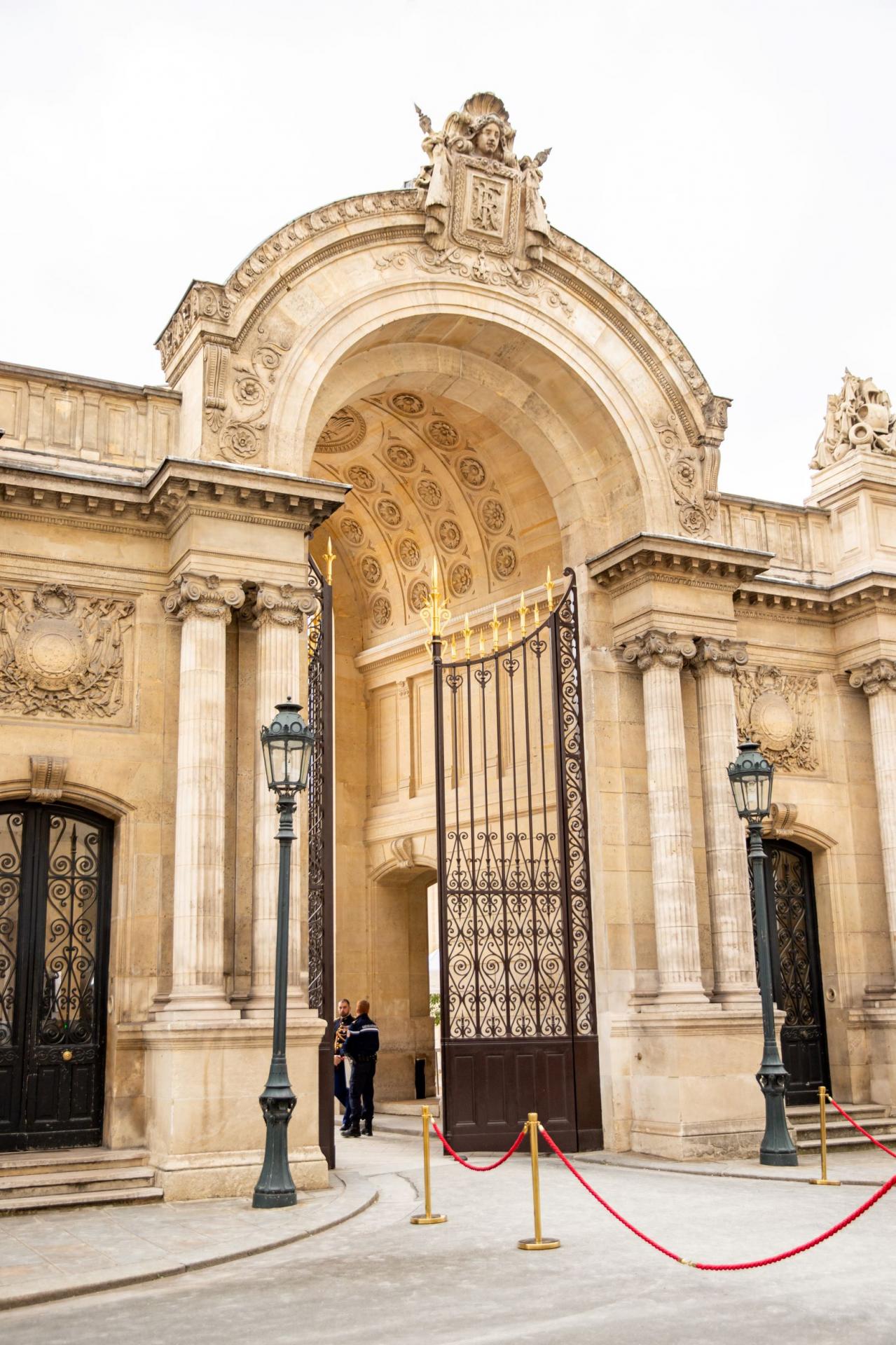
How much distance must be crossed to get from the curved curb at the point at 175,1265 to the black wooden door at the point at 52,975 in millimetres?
3424

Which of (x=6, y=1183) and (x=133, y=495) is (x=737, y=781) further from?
(x=6, y=1183)

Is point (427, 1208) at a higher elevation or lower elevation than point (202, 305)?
lower

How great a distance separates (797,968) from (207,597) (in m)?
9.86

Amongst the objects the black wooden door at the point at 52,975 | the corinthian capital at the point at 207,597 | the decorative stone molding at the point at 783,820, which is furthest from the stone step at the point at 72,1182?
the decorative stone molding at the point at 783,820

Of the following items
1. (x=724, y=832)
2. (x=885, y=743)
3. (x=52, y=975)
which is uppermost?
(x=885, y=743)

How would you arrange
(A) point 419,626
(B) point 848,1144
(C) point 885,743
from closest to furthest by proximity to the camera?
(B) point 848,1144, (C) point 885,743, (A) point 419,626

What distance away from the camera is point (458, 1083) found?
50.7 ft

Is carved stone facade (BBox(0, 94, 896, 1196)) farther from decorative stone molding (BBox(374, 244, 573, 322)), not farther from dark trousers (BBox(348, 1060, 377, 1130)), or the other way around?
dark trousers (BBox(348, 1060, 377, 1130))

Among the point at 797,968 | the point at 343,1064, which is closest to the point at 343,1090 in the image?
the point at 343,1064

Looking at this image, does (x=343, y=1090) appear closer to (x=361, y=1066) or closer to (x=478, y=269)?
(x=361, y=1066)

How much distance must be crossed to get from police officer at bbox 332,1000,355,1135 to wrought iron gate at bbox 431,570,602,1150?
1892 millimetres

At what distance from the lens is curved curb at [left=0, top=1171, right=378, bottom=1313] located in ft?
27.2

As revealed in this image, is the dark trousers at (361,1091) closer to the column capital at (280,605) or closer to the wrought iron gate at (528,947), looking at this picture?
the wrought iron gate at (528,947)

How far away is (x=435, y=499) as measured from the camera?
20.0 m
